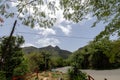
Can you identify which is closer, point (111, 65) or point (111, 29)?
point (111, 29)

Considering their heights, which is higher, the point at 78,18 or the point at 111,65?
the point at 111,65

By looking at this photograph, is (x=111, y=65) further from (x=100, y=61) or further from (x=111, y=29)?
(x=111, y=29)

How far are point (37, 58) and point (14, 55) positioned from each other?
105ft

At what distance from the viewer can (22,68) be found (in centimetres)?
3628

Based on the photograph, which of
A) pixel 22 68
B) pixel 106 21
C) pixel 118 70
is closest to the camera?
pixel 106 21

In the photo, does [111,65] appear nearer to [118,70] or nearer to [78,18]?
[118,70]

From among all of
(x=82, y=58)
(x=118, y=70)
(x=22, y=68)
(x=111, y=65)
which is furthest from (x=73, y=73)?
(x=82, y=58)

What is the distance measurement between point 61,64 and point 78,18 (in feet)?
259

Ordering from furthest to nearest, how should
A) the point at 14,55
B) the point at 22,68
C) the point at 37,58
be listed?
the point at 37,58 → the point at 14,55 → the point at 22,68

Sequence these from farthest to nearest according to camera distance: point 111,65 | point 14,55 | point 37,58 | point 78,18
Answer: point 37,58 → point 111,65 → point 14,55 → point 78,18

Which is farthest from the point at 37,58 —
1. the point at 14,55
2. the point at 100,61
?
the point at 14,55

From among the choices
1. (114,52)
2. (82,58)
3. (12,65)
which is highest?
(82,58)

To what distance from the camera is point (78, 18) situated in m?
13.8

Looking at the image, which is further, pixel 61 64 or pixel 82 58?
pixel 61 64
